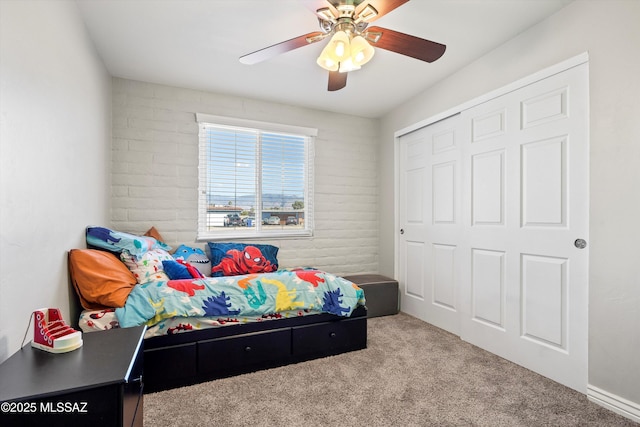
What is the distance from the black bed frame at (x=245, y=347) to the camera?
1.95 metres

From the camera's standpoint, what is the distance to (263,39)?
231cm

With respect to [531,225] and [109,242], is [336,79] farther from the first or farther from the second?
[109,242]

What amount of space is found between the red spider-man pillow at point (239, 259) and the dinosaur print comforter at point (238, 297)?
0.74m

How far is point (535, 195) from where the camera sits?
86.8 inches

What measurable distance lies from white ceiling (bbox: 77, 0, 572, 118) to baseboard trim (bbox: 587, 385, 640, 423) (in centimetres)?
235

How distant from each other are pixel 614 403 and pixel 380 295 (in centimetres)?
196

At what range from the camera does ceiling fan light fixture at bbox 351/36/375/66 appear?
1.76 m

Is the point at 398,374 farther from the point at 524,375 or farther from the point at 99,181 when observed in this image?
the point at 99,181

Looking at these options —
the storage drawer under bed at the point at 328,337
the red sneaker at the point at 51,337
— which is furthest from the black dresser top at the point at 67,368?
the storage drawer under bed at the point at 328,337

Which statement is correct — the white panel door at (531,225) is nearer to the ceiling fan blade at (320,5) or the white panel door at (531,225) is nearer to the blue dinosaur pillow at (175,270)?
the ceiling fan blade at (320,5)

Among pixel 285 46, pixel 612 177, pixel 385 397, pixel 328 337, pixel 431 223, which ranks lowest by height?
pixel 385 397

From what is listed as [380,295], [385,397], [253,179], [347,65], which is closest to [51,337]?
[385,397]

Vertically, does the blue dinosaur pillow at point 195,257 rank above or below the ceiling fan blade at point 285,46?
below

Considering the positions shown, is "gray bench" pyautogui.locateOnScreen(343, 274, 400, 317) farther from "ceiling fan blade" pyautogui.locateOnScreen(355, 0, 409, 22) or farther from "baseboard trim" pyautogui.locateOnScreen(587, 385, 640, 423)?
"ceiling fan blade" pyautogui.locateOnScreen(355, 0, 409, 22)
